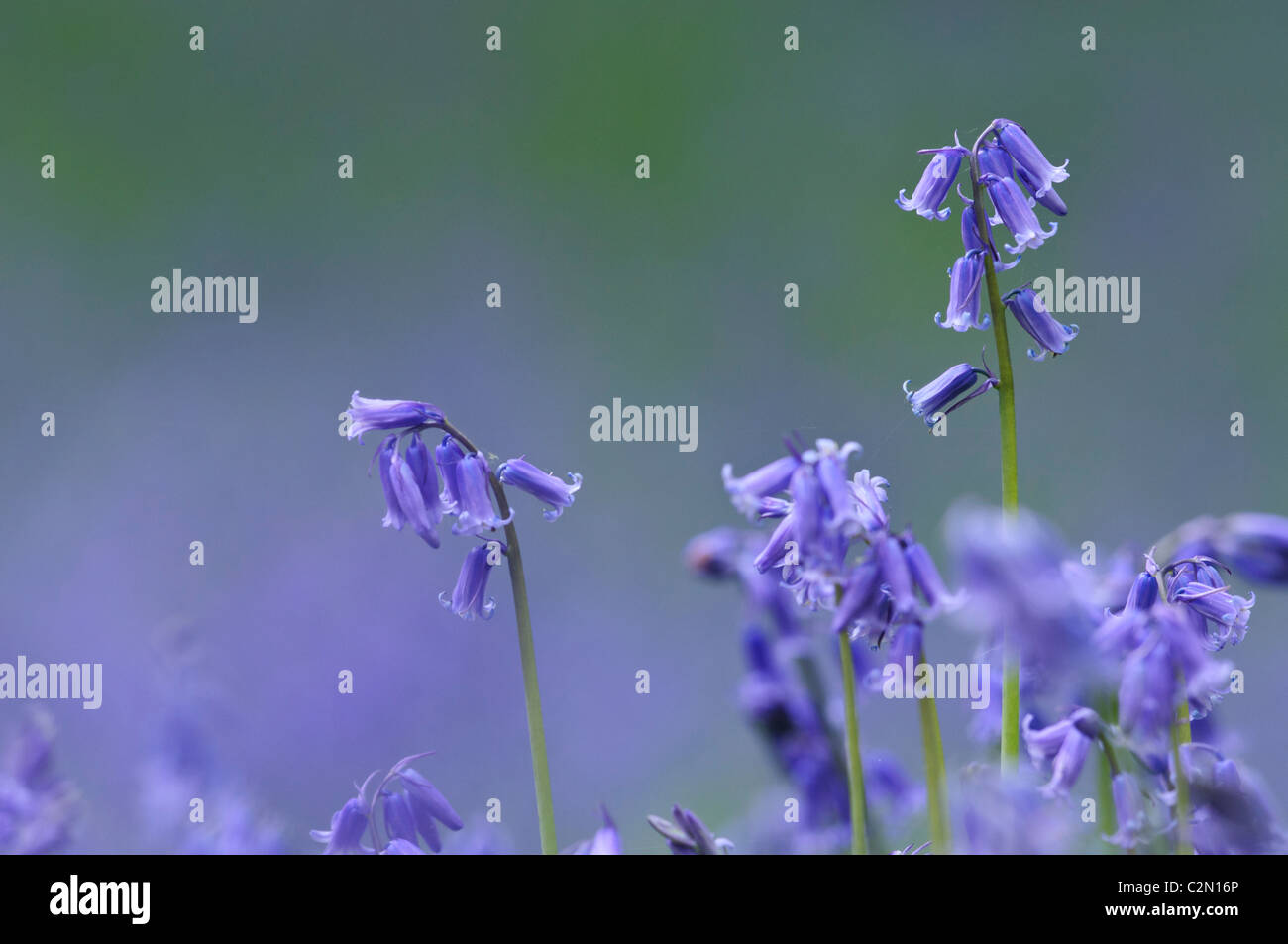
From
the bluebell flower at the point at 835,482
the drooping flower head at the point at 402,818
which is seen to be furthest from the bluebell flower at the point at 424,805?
the bluebell flower at the point at 835,482

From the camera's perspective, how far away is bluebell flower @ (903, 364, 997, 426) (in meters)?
0.97

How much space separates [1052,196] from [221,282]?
2.33m

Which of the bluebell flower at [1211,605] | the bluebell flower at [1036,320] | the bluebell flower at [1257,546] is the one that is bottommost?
the bluebell flower at [1211,605]

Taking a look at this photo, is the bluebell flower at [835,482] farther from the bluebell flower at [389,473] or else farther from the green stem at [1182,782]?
the bluebell flower at [389,473]

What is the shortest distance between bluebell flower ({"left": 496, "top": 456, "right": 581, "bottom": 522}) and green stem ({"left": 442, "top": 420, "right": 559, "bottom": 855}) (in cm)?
5

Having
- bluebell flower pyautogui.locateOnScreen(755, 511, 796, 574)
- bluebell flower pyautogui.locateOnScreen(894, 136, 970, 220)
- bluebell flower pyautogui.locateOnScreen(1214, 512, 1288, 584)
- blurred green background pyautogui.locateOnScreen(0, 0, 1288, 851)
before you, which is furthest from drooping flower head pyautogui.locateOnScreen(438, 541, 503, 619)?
blurred green background pyautogui.locateOnScreen(0, 0, 1288, 851)

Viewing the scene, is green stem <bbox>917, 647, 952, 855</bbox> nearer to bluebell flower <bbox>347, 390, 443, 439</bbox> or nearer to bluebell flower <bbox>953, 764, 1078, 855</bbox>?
bluebell flower <bbox>953, 764, 1078, 855</bbox>

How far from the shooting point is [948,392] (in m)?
0.98

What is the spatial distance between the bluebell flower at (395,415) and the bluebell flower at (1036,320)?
49 cm

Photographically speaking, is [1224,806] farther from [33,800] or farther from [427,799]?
[33,800]

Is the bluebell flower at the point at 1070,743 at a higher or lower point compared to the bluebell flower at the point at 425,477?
lower

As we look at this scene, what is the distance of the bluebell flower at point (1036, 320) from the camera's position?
3.23 ft
